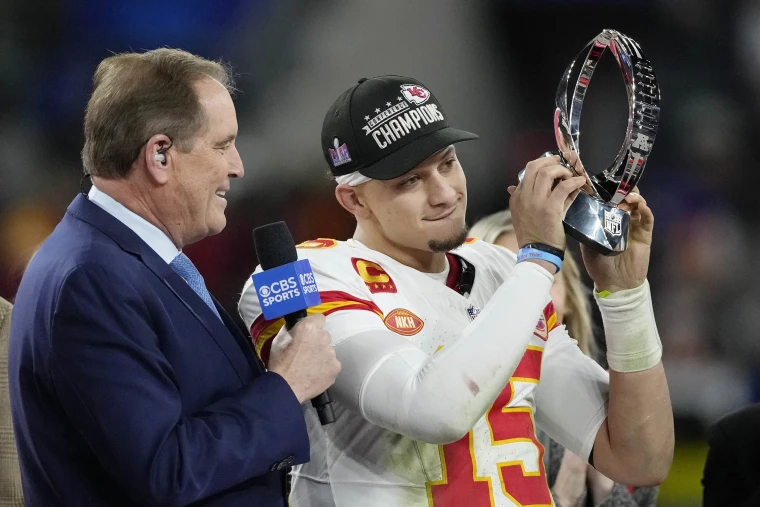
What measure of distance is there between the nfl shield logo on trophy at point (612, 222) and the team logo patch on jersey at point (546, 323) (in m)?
0.24

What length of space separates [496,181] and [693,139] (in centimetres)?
80

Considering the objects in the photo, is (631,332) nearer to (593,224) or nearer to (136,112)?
(593,224)

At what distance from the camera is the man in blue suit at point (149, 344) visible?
123 centimetres

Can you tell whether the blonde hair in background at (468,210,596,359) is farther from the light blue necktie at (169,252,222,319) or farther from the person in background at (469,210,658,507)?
the light blue necktie at (169,252,222,319)

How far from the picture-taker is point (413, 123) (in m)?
1.67

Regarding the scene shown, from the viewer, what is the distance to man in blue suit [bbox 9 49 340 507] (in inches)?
48.3

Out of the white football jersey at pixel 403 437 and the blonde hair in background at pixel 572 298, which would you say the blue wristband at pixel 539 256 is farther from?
the blonde hair in background at pixel 572 298

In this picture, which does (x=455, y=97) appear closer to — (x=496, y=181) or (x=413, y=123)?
(x=496, y=181)

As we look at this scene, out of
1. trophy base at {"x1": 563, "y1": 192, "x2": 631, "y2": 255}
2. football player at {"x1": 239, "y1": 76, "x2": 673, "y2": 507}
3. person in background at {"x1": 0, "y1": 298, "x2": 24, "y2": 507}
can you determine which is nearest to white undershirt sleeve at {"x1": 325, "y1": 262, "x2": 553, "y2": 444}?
football player at {"x1": 239, "y1": 76, "x2": 673, "y2": 507}

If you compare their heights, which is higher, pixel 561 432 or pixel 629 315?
pixel 629 315

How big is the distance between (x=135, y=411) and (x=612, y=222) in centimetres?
83

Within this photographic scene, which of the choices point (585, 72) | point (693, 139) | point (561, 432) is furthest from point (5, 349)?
point (693, 139)

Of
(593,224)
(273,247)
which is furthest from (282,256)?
(593,224)

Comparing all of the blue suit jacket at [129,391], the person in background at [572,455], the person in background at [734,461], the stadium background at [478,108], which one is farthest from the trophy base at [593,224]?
the stadium background at [478,108]
